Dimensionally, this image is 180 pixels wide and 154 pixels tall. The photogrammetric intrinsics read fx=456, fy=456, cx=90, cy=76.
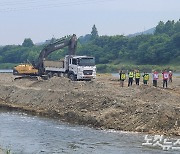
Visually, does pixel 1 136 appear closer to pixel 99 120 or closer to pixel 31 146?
pixel 31 146

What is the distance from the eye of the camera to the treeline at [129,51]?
114 metres

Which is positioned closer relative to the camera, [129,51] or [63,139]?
[63,139]

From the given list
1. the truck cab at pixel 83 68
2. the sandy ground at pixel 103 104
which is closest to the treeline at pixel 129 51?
the truck cab at pixel 83 68

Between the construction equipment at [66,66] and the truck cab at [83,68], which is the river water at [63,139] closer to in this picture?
the truck cab at [83,68]

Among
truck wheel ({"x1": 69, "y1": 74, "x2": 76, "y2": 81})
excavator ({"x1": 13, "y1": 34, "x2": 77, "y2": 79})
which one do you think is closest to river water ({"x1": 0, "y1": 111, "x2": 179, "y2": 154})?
truck wheel ({"x1": 69, "y1": 74, "x2": 76, "y2": 81})

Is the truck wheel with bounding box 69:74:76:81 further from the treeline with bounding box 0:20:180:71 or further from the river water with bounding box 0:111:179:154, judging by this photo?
the treeline with bounding box 0:20:180:71

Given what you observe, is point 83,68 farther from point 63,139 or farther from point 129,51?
point 129,51

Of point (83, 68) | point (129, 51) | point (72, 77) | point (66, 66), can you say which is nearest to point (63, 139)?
point (83, 68)

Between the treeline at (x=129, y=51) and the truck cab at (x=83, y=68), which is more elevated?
the treeline at (x=129, y=51)

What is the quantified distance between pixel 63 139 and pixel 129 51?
103m

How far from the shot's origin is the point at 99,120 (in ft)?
93.2

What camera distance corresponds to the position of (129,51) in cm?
12594

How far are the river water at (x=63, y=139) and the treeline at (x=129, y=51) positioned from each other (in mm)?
81356

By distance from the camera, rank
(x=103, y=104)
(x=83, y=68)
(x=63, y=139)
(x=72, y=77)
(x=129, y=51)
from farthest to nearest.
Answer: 1. (x=129, y=51)
2. (x=72, y=77)
3. (x=83, y=68)
4. (x=103, y=104)
5. (x=63, y=139)
